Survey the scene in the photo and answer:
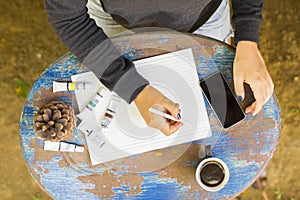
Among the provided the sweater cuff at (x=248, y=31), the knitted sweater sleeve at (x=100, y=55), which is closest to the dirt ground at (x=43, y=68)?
the sweater cuff at (x=248, y=31)

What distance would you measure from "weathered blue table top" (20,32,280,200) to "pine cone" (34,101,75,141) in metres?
0.04

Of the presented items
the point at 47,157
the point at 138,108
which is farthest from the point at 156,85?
the point at 47,157

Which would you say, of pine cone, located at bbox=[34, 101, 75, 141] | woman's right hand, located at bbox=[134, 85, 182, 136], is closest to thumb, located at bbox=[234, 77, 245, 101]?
woman's right hand, located at bbox=[134, 85, 182, 136]

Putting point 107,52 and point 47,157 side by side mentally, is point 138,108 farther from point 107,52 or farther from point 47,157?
point 47,157

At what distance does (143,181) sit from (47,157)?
0.25m

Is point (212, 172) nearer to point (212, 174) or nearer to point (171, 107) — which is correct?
point (212, 174)

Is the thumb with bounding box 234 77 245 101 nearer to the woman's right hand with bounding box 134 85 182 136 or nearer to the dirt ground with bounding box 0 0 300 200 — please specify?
the woman's right hand with bounding box 134 85 182 136

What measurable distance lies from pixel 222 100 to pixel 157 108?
165 mm

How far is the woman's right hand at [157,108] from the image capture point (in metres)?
1.02

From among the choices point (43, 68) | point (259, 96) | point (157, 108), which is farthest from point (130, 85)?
point (43, 68)

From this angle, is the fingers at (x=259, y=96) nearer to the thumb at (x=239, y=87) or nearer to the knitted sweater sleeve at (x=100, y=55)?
the thumb at (x=239, y=87)

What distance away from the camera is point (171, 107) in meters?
1.02

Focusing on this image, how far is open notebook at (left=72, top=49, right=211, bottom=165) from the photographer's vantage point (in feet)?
3.53

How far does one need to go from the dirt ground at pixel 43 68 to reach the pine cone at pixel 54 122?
0.79 m
